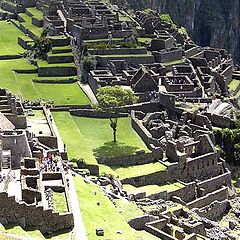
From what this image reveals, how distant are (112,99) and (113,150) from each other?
937 centimetres

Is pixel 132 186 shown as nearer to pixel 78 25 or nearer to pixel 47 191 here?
pixel 47 191

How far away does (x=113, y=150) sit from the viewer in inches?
2338

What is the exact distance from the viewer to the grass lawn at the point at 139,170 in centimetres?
5541

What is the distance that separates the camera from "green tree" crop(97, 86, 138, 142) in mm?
67312

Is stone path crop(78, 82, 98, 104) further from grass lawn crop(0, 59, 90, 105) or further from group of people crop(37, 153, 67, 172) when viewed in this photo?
group of people crop(37, 153, 67, 172)

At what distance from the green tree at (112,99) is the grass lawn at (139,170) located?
32.0 feet

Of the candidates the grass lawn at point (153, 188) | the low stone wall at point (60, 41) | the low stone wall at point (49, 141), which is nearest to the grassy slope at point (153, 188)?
the grass lawn at point (153, 188)

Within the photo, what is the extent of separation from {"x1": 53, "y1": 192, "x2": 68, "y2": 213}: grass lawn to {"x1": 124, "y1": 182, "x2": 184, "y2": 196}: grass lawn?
15214 mm

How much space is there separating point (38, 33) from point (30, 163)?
6474cm

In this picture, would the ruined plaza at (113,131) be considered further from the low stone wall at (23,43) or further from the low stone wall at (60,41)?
the low stone wall at (23,43)

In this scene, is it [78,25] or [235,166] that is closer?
[235,166]

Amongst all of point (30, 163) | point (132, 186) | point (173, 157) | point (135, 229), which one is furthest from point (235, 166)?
point (30, 163)

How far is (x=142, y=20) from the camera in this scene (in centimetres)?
10762

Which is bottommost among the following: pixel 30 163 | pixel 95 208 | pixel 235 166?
pixel 235 166
